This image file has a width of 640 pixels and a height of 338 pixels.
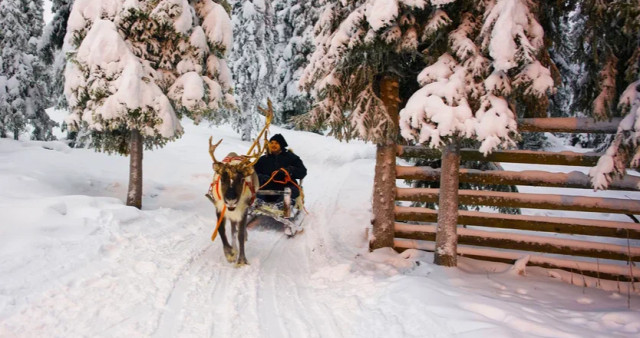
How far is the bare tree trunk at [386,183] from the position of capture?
275 inches

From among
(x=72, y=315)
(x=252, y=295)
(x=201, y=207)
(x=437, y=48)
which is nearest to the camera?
(x=72, y=315)

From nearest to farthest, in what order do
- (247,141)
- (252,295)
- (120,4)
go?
(252,295) → (120,4) → (247,141)

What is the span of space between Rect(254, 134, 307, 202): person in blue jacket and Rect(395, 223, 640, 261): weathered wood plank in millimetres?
3233

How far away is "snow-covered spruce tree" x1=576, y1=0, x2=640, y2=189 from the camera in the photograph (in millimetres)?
4535

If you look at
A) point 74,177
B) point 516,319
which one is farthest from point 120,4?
point 516,319

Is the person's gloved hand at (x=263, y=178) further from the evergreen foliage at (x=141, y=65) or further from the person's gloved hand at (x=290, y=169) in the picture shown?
the evergreen foliage at (x=141, y=65)

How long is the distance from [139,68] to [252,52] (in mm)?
15261

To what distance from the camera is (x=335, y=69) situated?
22.4 ft

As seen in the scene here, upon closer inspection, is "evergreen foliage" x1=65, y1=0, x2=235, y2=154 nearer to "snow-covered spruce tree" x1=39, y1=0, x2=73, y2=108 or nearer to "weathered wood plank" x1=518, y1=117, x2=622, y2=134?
"snow-covered spruce tree" x1=39, y1=0, x2=73, y2=108

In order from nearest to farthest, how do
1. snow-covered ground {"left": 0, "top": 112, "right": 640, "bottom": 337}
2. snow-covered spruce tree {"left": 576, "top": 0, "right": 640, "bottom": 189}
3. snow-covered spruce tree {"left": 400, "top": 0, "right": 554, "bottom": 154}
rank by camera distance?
snow-covered ground {"left": 0, "top": 112, "right": 640, "bottom": 337} → snow-covered spruce tree {"left": 576, "top": 0, "right": 640, "bottom": 189} → snow-covered spruce tree {"left": 400, "top": 0, "right": 554, "bottom": 154}

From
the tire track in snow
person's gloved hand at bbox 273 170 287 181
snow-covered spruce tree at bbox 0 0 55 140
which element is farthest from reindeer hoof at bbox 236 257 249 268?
snow-covered spruce tree at bbox 0 0 55 140

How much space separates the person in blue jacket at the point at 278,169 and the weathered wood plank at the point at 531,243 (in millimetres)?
3233

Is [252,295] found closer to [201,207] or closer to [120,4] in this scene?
[201,207]

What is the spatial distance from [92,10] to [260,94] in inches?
597
